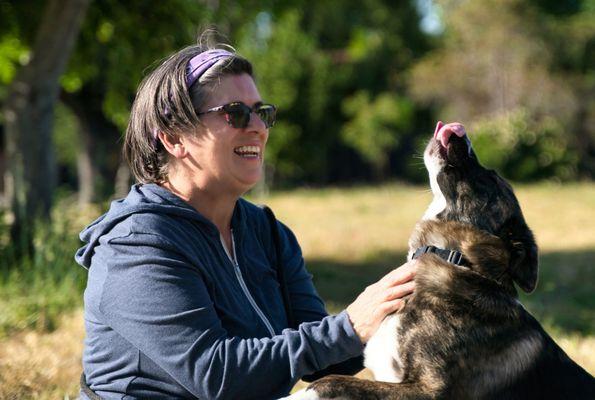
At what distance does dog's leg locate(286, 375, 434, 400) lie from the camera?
2.59 m

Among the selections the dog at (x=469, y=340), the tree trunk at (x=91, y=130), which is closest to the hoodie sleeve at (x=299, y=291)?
the dog at (x=469, y=340)

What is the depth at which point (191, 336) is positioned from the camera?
250 cm

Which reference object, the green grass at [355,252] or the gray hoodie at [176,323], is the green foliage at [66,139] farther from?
the gray hoodie at [176,323]

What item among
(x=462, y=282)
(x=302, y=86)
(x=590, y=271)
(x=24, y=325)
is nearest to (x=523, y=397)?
(x=462, y=282)

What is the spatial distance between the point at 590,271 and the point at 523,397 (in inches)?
284

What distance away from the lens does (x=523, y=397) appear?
8.96ft

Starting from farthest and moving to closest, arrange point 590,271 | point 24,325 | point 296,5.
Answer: point 296,5, point 590,271, point 24,325

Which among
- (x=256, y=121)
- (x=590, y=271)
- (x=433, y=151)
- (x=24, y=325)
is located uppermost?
(x=256, y=121)

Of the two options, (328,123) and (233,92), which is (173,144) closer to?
(233,92)

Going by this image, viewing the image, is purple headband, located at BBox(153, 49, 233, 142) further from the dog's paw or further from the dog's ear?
the dog's ear

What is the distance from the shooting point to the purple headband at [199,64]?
2.81 metres

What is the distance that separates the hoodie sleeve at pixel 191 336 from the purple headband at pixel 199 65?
559 mm

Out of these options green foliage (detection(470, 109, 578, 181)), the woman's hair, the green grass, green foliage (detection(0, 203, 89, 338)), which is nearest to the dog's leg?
the woman's hair

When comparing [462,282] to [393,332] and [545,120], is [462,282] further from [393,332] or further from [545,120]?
[545,120]
